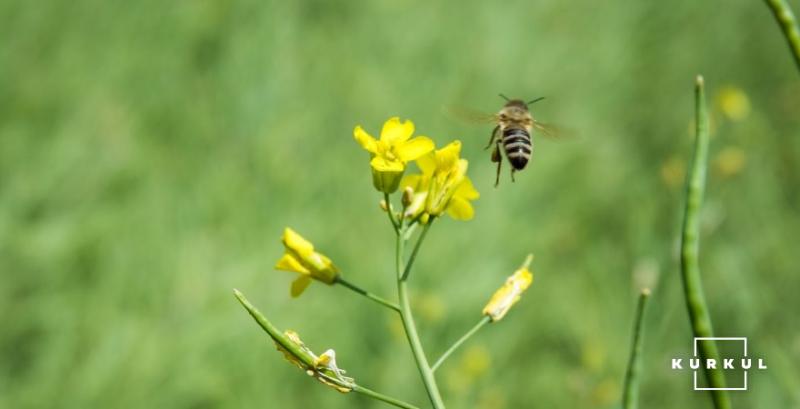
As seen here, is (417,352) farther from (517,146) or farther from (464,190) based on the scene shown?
(517,146)

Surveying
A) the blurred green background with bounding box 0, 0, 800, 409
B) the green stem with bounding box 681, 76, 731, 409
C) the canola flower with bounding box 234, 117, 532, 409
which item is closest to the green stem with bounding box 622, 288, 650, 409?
the green stem with bounding box 681, 76, 731, 409

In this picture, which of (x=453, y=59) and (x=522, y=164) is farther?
(x=453, y=59)

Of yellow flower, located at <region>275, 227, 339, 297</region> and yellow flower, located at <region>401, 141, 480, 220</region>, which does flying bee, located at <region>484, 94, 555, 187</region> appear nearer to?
yellow flower, located at <region>401, 141, 480, 220</region>

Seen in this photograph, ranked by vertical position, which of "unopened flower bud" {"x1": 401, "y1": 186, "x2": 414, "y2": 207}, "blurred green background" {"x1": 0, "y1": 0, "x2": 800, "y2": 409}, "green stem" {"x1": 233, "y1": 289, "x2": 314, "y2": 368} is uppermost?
"blurred green background" {"x1": 0, "y1": 0, "x2": 800, "y2": 409}

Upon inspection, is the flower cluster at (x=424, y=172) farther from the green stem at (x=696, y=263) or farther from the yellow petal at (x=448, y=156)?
the green stem at (x=696, y=263)

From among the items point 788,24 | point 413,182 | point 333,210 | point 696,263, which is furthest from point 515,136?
point 333,210

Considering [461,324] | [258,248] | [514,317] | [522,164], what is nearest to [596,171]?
[514,317]

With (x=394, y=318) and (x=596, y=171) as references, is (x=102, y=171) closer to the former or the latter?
(x=394, y=318)

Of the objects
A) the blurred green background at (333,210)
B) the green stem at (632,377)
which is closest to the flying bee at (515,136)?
the green stem at (632,377)
